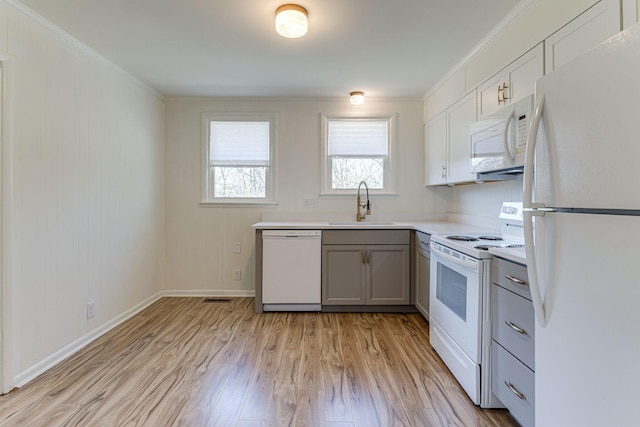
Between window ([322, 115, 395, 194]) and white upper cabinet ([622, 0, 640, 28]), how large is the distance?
100 inches

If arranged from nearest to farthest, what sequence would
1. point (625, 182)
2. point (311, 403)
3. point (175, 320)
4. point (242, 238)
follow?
1. point (625, 182)
2. point (311, 403)
3. point (175, 320)
4. point (242, 238)

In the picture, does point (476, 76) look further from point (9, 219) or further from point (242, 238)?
point (9, 219)

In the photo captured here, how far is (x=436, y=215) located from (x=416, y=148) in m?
0.87

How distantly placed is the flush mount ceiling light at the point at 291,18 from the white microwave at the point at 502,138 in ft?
4.66

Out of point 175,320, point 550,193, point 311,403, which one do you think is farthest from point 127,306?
point 550,193

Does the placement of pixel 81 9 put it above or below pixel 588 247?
above

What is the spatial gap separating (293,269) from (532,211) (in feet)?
8.05

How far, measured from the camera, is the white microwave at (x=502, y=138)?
1.81 meters

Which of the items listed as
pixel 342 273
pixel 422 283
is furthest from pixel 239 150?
pixel 422 283

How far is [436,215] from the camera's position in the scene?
3.88 metres

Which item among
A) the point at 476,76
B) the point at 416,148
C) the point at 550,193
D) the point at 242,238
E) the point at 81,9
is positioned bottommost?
the point at 242,238

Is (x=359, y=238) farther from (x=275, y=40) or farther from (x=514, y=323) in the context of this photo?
(x=275, y=40)

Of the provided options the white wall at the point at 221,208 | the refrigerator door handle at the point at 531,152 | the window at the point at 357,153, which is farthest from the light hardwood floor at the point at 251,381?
the window at the point at 357,153

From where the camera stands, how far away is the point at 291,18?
6.55 ft
